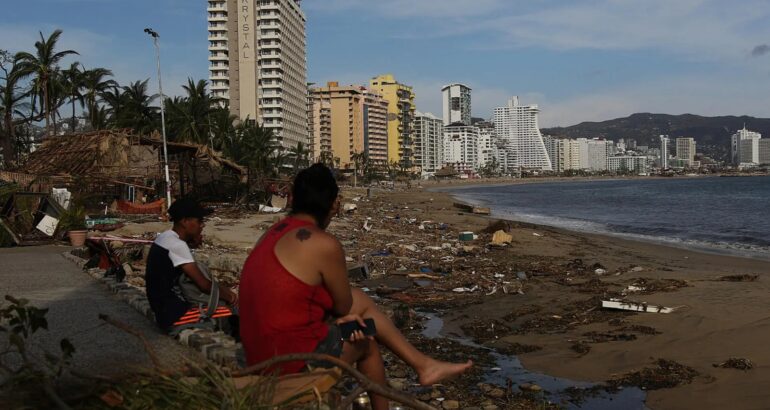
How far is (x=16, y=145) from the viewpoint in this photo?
141ft

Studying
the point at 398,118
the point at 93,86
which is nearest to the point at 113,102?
the point at 93,86

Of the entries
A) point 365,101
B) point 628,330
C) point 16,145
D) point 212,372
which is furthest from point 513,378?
point 365,101

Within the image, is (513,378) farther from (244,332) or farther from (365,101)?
(365,101)

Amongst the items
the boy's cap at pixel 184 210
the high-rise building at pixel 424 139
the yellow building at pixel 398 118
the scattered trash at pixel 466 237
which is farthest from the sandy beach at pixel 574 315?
the high-rise building at pixel 424 139

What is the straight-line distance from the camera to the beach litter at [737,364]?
6.75 m

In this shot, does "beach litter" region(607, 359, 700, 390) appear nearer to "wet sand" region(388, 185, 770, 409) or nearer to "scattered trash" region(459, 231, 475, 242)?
"wet sand" region(388, 185, 770, 409)

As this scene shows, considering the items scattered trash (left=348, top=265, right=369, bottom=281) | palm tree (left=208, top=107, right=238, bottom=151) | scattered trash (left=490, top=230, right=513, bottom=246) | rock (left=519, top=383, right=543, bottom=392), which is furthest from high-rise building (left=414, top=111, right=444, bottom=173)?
rock (left=519, top=383, right=543, bottom=392)

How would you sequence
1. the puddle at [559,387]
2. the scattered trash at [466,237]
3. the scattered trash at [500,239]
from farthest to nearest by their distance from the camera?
the scattered trash at [466,237], the scattered trash at [500,239], the puddle at [559,387]

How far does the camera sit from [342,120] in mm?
140375

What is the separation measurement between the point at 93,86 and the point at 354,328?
45.9 metres

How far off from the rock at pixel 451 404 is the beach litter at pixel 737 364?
3.30 m

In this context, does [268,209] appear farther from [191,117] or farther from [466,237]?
[191,117]

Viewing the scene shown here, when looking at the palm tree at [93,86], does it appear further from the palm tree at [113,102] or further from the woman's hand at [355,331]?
the woman's hand at [355,331]

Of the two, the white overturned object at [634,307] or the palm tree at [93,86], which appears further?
the palm tree at [93,86]
